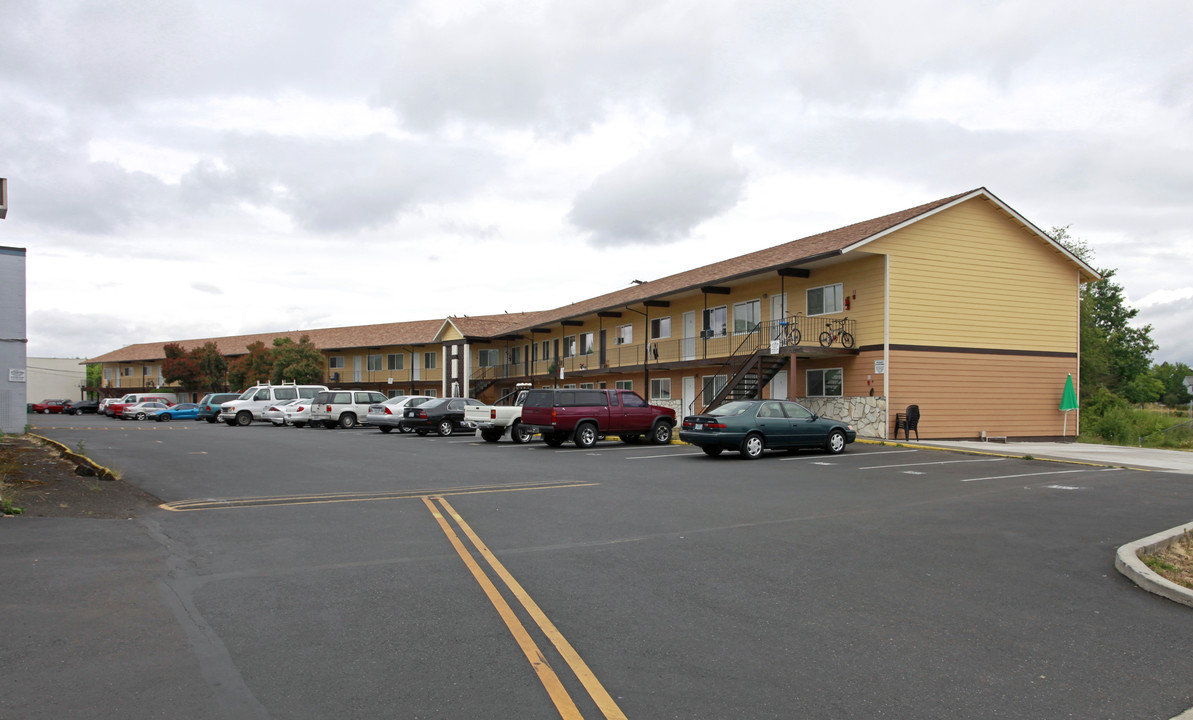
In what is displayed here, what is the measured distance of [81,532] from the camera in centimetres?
896

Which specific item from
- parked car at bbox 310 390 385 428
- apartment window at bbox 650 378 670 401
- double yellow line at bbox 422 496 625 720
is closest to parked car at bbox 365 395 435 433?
parked car at bbox 310 390 385 428

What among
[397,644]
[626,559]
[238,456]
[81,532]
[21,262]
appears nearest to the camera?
[397,644]

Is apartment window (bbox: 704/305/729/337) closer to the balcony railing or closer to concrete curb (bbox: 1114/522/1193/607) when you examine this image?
the balcony railing

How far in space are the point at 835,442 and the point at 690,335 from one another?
52.4 feet

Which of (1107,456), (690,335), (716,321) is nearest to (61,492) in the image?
(1107,456)

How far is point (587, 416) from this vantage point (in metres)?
23.4

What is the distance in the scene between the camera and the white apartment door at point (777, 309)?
29328 mm

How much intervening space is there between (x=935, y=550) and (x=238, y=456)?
16.4 meters

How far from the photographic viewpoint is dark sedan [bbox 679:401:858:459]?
19156mm

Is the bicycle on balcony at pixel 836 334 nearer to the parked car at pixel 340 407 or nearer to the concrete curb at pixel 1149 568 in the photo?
the concrete curb at pixel 1149 568

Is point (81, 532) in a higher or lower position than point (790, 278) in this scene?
lower

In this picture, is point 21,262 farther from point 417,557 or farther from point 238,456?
point 417,557

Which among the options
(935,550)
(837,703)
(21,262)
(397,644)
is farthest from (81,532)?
(21,262)

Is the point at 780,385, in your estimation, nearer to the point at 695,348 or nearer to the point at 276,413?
the point at 695,348
